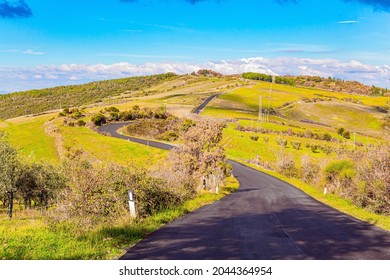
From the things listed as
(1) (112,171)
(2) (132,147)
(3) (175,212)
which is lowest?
(2) (132,147)

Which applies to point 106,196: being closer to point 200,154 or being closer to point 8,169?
point 200,154

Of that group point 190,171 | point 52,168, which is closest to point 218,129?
point 190,171

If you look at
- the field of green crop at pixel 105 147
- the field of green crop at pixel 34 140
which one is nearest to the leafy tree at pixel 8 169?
the field of green crop at pixel 105 147

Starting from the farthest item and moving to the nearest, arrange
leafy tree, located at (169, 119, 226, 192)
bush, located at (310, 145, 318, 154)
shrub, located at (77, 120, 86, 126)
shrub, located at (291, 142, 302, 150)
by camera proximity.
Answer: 1. shrub, located at (77, 120, 86, 126)
2. shrub, located at (291, 142, 302, 150)
3. bush, located at (310, 145, 318, 154)
4. leafy tree, located at (169, 119, 226, 192)

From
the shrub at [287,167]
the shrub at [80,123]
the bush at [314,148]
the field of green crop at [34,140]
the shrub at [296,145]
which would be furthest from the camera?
the shrub at [80,123]

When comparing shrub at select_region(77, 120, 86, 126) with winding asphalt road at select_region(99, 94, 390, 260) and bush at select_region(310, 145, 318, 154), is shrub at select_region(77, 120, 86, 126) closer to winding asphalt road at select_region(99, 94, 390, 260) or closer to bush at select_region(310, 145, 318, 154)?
bush at select_region(310, 145, 318, 154)

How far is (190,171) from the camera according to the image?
28.5 m

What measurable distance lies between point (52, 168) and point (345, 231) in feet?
89.4

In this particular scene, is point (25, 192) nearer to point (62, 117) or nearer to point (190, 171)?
point (190, 171)

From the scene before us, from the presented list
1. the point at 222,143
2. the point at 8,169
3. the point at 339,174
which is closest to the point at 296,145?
the point at 222,143

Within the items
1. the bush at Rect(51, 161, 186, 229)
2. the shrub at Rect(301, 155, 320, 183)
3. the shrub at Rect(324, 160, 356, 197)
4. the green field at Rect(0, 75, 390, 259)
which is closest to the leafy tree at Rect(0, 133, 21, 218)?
the green field at Rect(0, 75, 390, 259)

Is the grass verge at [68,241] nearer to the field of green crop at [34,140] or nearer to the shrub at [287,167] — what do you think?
the shrub at [287,167]

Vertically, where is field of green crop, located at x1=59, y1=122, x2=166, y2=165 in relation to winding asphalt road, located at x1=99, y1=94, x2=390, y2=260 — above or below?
below

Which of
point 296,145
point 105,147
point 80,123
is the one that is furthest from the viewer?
point 80,123
